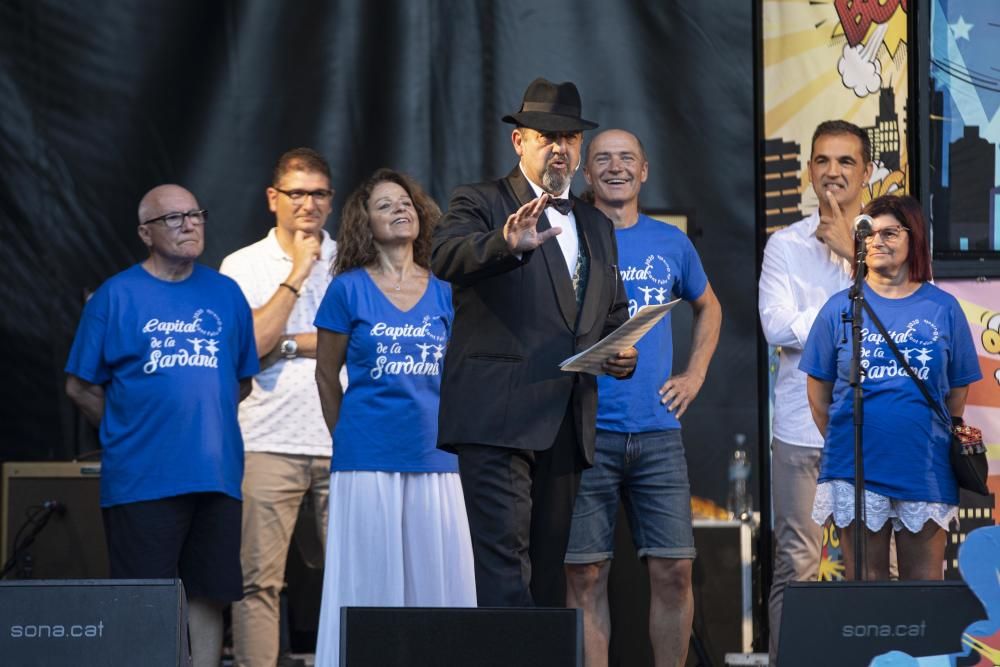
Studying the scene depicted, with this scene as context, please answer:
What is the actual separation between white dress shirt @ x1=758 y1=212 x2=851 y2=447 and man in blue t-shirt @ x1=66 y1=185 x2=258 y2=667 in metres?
1.95

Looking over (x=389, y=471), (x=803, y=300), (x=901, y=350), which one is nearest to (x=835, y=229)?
(x=803, y=300)

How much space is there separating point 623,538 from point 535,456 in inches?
61.8

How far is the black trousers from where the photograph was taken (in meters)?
4.23

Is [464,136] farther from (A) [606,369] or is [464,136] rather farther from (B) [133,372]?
(A) [606,369]

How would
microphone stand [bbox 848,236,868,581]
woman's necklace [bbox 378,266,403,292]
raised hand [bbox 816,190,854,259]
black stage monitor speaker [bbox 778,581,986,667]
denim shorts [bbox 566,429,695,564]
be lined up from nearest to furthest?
black stage monitor speaker [bbox 778,581,986,667] → microphone stand [bbox 848,236,868,581] → denim shorts [bbox 566,429,695,564] → woman's necklace [bbox 378,266,403,292] → raised hand [bbox 816,190,854,259]

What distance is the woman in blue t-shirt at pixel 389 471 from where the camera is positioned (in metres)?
5.29

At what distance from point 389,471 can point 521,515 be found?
43.7 inches

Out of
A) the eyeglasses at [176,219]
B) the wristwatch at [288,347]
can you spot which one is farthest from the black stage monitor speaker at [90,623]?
the wristwatch at [288,347]

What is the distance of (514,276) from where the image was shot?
4340 millimetres

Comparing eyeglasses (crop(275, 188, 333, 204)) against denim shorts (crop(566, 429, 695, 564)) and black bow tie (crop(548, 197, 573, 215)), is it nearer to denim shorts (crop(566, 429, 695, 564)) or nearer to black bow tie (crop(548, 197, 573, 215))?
denim shorts (crop(566, 429, 695, 564))

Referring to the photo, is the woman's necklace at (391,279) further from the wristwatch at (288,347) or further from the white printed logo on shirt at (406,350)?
the wristwatch at (288,347)

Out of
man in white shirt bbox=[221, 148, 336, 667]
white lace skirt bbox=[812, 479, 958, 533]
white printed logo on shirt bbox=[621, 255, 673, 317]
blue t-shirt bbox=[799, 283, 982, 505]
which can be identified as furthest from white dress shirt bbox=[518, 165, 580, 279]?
man in white shirt bbox=[221, 148, 336, 667]

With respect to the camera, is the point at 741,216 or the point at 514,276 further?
the point at 741,216

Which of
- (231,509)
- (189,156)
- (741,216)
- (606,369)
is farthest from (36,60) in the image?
(606,369)
